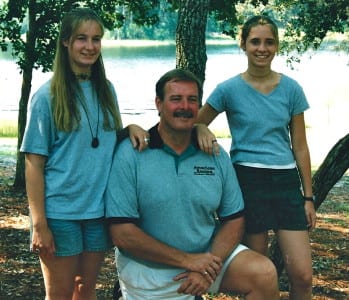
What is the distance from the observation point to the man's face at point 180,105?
3.13 metres

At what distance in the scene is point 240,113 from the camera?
3.43m

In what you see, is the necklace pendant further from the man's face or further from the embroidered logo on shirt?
the embroidered logo on shirt

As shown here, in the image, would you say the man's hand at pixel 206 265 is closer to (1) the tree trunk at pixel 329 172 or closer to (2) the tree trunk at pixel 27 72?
(1) the tree trunk at pixel 329 172

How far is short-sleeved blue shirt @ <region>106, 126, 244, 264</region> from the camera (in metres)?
3.11

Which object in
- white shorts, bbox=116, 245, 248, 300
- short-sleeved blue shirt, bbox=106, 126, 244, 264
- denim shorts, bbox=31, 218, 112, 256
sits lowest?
white shorts, bbox=116, 245, 248, 300

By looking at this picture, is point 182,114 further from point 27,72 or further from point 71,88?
point 27,72

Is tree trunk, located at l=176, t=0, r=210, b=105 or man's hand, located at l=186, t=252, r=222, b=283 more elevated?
tree trunk, located at l=176, t=0, r=210, b=105

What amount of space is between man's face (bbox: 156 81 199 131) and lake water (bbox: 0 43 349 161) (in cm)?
778

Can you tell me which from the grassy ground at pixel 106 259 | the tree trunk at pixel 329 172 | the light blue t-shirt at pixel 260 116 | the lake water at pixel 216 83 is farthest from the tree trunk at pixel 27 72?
the light blue t-shirt at pixel 260 116

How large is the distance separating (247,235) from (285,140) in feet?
1.84

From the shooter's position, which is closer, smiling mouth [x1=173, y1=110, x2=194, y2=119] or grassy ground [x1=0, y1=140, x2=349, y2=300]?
smiling mouth [x1=173, y1=110, x2=194, y2=119]

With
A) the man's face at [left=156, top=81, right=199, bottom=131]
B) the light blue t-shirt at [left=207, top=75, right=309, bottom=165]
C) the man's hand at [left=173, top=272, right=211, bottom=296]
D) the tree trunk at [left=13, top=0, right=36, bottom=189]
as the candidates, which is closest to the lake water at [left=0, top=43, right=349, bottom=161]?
the tree trunk at [left=13, top=0, right=36, bottom=189]

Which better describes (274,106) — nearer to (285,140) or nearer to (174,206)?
(285,140)

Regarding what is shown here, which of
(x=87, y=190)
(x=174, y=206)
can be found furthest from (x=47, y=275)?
(x=174, y=206)
